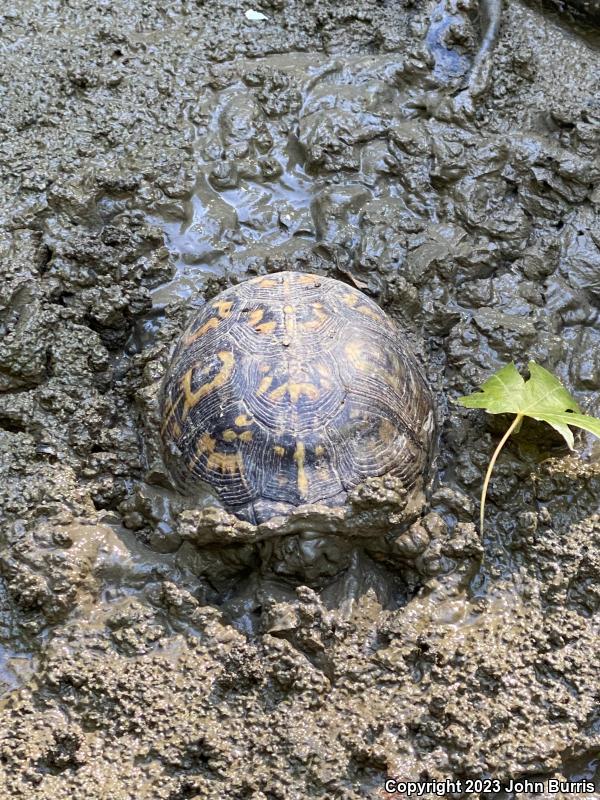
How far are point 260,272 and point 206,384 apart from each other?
1.11 m

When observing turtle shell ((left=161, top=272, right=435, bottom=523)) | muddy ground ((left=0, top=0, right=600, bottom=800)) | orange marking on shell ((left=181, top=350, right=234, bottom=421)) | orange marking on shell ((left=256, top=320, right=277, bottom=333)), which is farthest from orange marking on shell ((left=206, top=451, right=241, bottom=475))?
orange marking on shell ((left=256, top=320, right=277, bottom=333))

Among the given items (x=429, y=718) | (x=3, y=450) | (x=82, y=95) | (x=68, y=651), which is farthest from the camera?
(x=82, y=95)

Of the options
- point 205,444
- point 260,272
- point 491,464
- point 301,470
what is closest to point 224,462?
point 205,444

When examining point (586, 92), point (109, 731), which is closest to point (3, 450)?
point (109, 731)

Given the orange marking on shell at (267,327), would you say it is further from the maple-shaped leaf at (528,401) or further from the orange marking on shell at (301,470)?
the maple-shaped leaf at (528,401)

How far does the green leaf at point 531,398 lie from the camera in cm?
356

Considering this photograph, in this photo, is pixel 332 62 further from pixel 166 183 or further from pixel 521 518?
pixel 521 518

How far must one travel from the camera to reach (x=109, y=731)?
315 cm

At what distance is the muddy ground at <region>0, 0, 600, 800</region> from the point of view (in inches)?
123

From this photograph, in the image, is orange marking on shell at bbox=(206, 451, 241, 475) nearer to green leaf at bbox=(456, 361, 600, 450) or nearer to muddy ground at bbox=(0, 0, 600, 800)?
muddy ground at bbox=(0, 0, 600, 800)

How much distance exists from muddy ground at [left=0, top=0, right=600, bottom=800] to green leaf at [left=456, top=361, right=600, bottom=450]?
20cm

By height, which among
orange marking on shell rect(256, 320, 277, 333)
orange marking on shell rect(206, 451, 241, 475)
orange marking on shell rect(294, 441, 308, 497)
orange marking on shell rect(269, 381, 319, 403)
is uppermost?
orange marking on shell rect(256, 320, 277, 333)

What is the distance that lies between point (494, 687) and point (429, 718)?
0.31 m

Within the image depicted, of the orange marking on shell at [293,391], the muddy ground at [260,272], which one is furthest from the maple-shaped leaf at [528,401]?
the orange marking on shell at [293,391]
